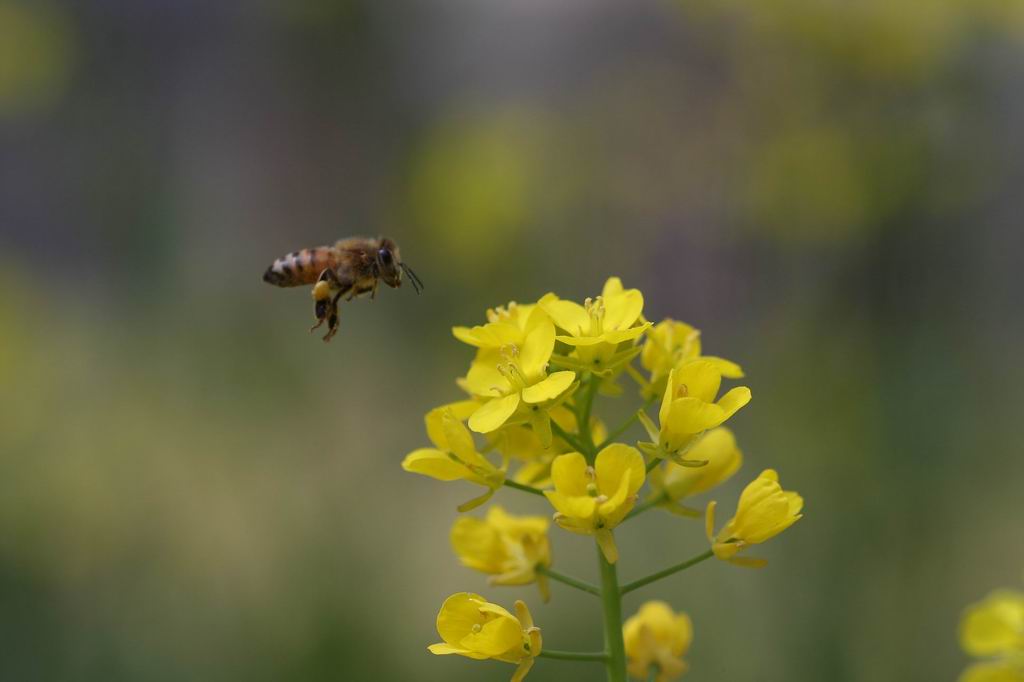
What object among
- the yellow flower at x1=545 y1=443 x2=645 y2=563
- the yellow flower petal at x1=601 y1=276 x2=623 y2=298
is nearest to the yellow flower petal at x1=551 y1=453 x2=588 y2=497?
the yellow flower at x1=545 y1=443 x2=645 y2=563

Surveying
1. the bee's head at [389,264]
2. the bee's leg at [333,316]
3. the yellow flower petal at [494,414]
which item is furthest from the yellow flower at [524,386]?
the bee's head at [389,264]

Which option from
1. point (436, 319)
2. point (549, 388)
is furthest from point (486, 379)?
point (436, 319)

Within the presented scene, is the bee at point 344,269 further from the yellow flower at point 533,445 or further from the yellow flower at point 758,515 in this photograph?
the yellow flower at point 758,515

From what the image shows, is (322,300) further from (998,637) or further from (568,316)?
(998,637)

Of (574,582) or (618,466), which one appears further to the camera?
(574,582)

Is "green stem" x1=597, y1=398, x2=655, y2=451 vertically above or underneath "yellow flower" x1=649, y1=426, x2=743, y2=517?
above

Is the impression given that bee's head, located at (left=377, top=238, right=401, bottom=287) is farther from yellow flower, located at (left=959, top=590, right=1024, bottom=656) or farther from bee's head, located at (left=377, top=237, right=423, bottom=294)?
yellow flower, located at (left=959, top=590, right=1024, bottom=656)
